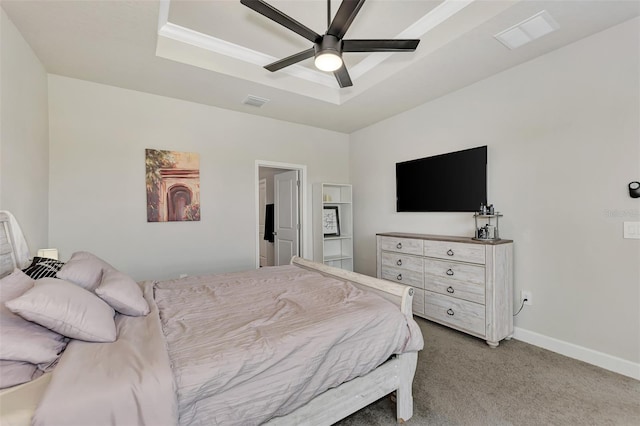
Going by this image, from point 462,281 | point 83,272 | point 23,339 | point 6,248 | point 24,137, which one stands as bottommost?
point 462,281

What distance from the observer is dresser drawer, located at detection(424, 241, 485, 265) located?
8.89ft

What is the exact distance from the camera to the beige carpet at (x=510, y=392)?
5.76 ft

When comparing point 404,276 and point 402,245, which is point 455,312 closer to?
point 404,276

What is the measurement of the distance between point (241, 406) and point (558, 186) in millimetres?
3016

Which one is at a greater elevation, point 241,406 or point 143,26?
point 143,26

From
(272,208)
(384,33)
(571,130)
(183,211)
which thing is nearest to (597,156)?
(571,130)

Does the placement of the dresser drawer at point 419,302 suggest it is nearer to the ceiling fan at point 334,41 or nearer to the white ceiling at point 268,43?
the white ceiling at point 268,43

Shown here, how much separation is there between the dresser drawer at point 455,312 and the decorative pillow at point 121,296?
8.85ft

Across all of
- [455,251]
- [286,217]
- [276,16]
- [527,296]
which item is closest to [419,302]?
[455,251]

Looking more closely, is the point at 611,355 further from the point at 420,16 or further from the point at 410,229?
the point at 420,16

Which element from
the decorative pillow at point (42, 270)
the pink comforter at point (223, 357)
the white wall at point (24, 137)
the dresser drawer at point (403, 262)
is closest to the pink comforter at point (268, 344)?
the pink comforter at point (223, 357)

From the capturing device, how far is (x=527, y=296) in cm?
277

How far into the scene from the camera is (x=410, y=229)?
154 inches

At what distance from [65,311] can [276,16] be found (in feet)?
6.20
